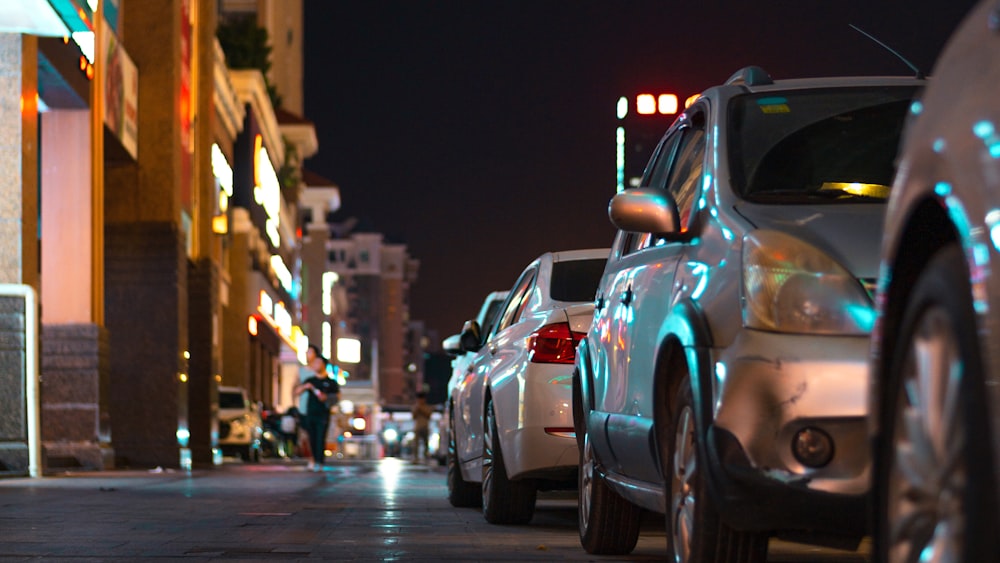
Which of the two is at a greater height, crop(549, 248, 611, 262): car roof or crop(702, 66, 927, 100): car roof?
crop(702, 66, 927, 100): car roof

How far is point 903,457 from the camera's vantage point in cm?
347

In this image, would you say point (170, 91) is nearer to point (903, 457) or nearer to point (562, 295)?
point (562, 295)

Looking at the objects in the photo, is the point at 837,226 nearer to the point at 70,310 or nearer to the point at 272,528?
the point at 272,528

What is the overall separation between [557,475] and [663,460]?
3165 mm

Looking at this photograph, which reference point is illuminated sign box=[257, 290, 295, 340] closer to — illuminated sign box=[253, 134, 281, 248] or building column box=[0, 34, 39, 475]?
illuminated sign box=[253, 134, 281, 248]

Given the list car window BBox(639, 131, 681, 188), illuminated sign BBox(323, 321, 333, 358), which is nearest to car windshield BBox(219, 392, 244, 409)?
car window BBox(639, 131, 681, 188)

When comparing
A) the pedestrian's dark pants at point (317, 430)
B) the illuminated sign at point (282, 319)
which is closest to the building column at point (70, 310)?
the pedestrian's dark pants at point (317, 430)

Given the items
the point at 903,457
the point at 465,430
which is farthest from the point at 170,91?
the point at 903,457

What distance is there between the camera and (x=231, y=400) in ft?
127

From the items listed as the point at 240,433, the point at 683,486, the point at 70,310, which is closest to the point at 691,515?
the point at 683,486

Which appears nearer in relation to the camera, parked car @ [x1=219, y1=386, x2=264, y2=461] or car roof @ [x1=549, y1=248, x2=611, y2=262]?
car roof @ [x1=549, y1=248, x2=611, y2=262]

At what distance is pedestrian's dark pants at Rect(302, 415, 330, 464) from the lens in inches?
898

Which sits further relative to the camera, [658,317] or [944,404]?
[658,317]

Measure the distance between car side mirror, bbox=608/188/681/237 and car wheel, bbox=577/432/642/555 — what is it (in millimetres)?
1721
